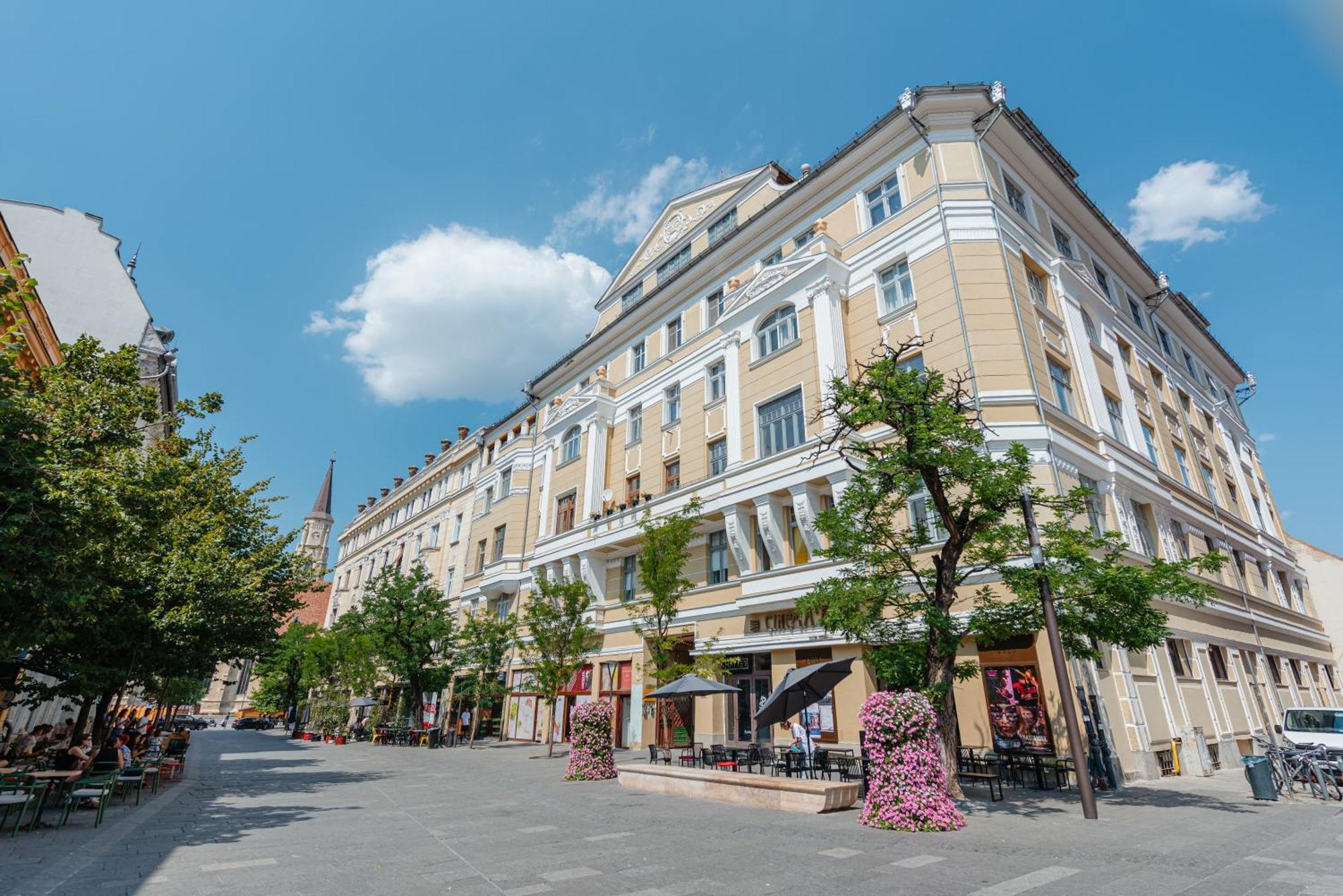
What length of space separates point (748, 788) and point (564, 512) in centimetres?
2209

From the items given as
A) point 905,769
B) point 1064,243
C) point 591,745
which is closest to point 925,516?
point 905,769

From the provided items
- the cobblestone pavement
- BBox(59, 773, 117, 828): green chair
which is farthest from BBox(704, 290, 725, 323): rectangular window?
BBox(59, 773, 117, 828): green chair

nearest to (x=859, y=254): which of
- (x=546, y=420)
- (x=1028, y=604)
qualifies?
(x=1028, y=604)

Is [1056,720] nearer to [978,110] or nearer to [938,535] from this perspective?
[938,535]

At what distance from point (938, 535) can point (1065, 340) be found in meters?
9.01

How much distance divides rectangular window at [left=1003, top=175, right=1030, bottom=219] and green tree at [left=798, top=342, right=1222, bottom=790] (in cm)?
1248

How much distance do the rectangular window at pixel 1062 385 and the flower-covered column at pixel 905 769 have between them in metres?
12.2

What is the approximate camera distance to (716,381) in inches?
1037

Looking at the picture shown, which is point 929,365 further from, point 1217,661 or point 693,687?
point 1217,661

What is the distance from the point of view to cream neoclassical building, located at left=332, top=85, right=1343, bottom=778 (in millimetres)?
17578

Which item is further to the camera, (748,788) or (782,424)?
(782,424)

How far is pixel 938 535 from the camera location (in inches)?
661

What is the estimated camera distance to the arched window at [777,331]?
22.7 meters

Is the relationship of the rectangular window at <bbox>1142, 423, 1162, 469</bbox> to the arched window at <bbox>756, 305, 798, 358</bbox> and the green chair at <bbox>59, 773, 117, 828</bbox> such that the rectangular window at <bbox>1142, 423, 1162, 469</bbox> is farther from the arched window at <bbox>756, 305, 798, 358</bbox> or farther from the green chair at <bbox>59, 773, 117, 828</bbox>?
the green chair at <bbox>59, 773, 117, 828</bbox>
